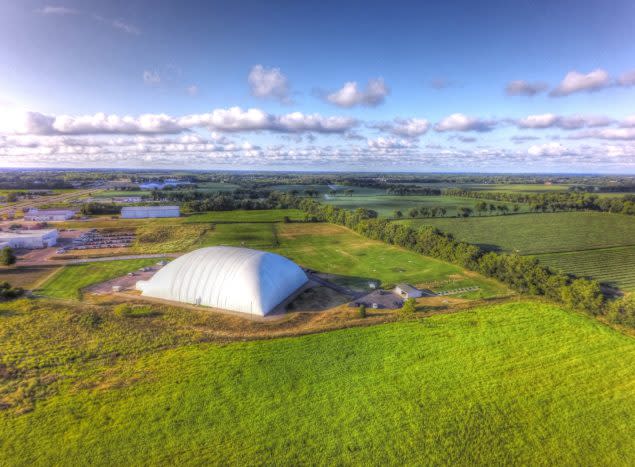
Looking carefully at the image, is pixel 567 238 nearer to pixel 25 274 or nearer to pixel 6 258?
pixel 25 274

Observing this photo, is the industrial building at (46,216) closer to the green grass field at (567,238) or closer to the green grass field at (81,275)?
the green grass field at (81,275)

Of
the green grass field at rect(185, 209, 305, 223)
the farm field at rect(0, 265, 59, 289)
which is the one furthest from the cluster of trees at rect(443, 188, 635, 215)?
the farm field at rect(0, 265, 59, 289)

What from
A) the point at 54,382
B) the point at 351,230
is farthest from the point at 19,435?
the point at 351,230

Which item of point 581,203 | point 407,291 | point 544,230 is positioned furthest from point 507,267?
point 581,203

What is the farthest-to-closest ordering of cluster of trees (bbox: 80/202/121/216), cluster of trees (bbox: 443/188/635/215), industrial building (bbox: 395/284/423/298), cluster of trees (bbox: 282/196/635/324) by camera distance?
cluster of trees (bbox: 80/202/121/216), cluster of trees (bbox: 443/188/635/215), industrial building (bbox: 395/284/423/298), cluster of trees (bbox: 282/196/635/324)

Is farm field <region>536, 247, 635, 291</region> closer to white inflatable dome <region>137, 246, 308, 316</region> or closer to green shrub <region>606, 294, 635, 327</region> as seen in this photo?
green shrub <region>606, 294, 635, 327</region>

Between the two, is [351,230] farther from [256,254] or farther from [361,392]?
[361,392]
